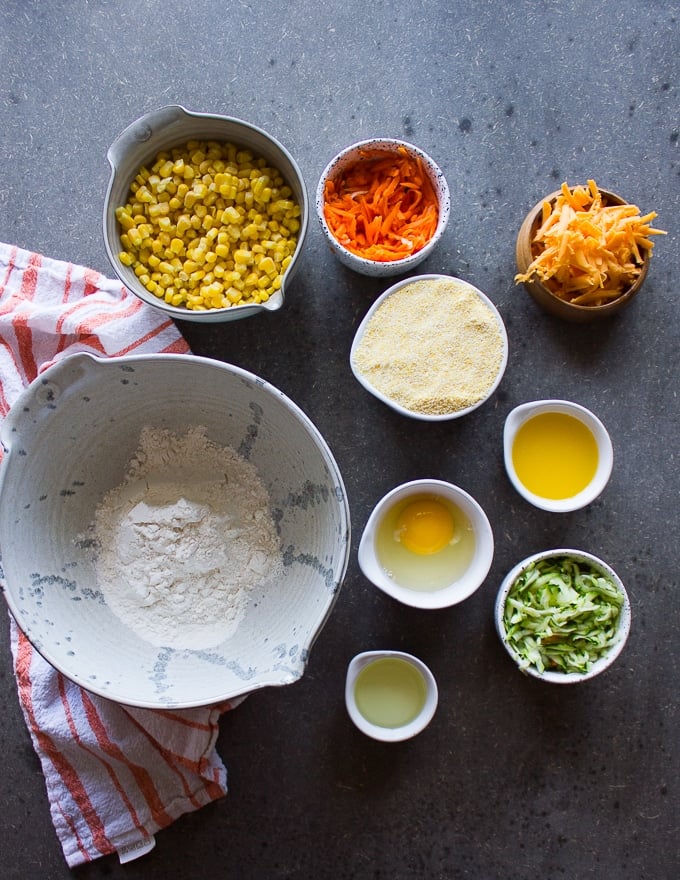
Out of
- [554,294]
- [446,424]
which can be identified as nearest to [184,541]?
[446,424]

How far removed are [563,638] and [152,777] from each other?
3.19 ft

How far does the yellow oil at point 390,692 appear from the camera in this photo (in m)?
1.57

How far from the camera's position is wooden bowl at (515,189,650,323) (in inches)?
61.1

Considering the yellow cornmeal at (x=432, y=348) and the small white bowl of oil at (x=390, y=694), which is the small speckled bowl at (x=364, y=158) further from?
the small white bowl of oil at (x=390, y=694)

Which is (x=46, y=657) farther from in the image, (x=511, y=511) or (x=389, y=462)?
(x=511, y=511)

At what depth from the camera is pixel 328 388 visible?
1.68m

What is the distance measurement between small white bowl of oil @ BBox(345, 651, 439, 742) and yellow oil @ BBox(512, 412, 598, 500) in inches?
19.0

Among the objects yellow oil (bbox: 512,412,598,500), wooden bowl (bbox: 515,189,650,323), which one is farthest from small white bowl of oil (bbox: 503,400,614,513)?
wooden bowl (bbox: 515,189,650,323)

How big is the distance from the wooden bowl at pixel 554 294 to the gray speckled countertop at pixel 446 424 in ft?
0.22

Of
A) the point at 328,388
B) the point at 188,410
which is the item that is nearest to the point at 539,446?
the point at 328,388

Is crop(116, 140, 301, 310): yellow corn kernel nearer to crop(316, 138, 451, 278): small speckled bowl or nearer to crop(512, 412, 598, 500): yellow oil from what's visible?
crop(316, 138, 451, 278): small speckled bowl

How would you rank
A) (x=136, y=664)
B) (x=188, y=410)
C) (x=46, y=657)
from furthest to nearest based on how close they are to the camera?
(x=188, y=410)
(x=136, y=664)
(x=46, y=657)

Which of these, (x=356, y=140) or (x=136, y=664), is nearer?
(x=136, y=664)

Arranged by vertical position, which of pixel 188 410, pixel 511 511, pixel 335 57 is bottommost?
pixel 511 511
